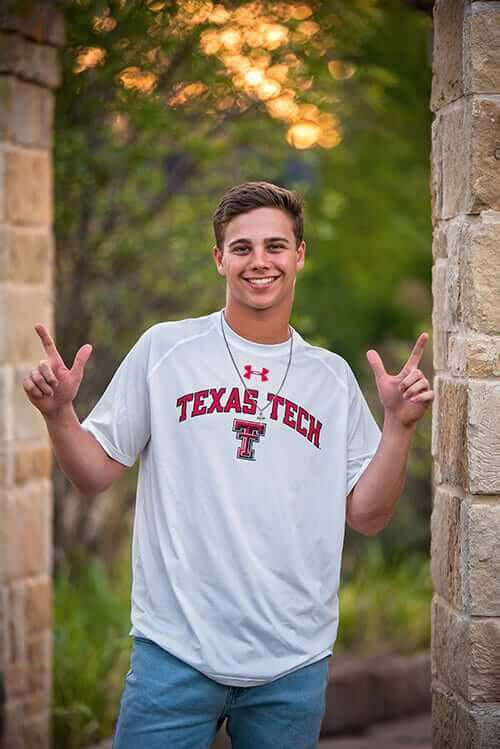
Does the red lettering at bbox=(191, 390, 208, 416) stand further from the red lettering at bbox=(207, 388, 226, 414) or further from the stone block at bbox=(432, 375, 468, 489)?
the stone block at bbox=(432, 375, 468, 489)

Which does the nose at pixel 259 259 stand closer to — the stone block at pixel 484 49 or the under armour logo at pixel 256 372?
the under armour logo at pixel 256 372

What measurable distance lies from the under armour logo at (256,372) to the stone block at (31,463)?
168 cm

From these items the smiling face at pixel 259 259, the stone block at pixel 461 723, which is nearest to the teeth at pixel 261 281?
the smiling face at pixel 259 259

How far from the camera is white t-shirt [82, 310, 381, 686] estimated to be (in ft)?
8.05

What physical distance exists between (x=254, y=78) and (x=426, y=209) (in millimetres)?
1773

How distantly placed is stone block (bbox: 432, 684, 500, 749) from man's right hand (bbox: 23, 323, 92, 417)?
3.80 ft

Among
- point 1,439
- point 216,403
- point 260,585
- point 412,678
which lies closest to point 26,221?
point 1,439

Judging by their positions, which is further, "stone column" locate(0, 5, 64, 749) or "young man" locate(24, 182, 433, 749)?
"stone column" locate(0, 5, 64, 749)

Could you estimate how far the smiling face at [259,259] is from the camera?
2.58 m

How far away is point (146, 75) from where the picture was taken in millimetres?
4750

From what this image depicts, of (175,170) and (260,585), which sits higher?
(175,170)

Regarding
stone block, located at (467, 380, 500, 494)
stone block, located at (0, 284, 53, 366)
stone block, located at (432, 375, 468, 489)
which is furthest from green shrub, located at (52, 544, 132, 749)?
stone block, located at (467, 380, 500, 494)

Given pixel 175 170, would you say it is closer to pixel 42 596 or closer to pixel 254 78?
pixel 254 78

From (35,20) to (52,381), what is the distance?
2017mm
